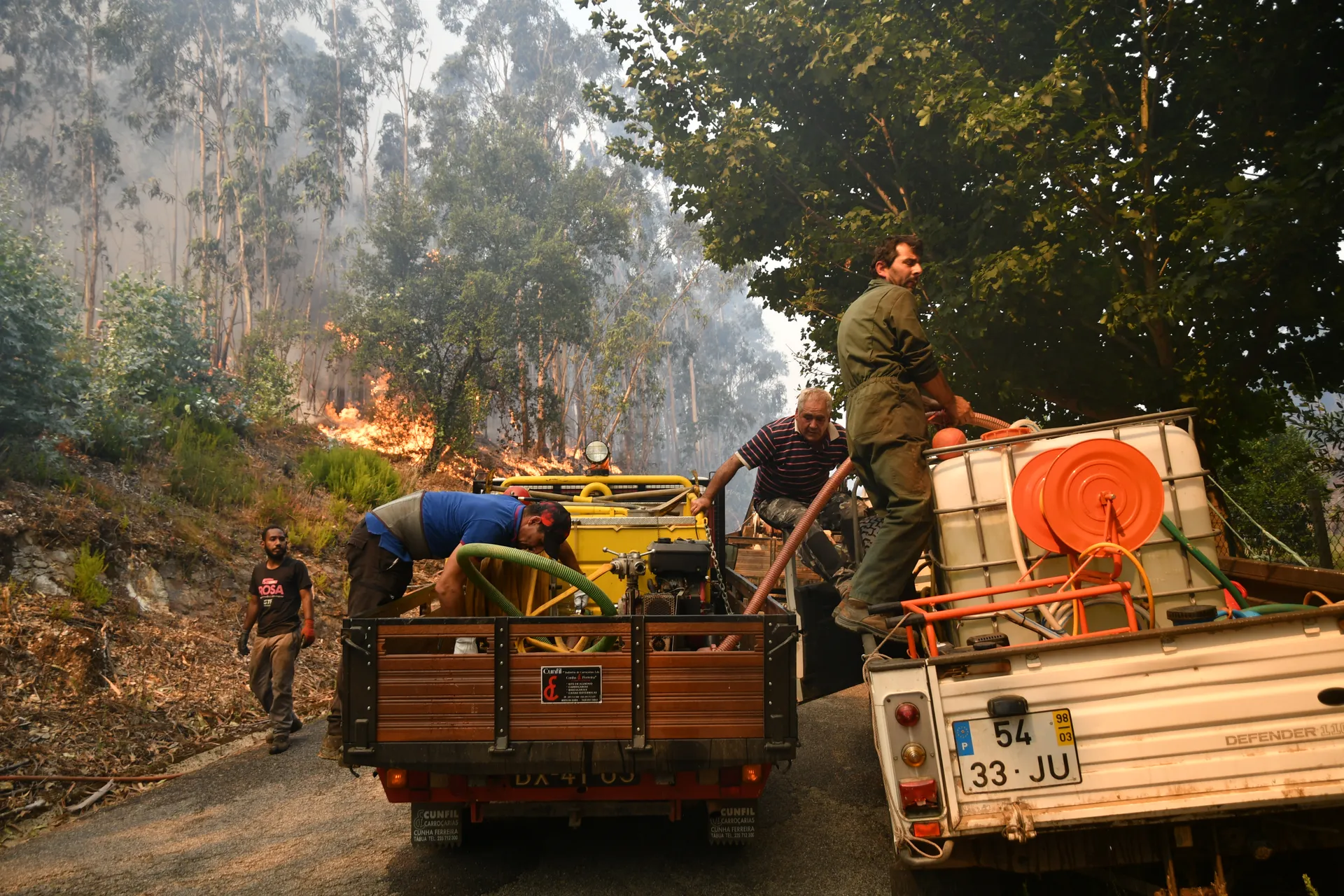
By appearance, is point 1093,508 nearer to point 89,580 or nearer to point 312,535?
point 89,580

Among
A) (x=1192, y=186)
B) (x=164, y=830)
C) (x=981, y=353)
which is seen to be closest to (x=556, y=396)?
(x=981, y=353)

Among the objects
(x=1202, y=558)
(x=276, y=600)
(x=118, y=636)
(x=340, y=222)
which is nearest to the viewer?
(x=1202, y=558)

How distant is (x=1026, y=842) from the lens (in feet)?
10.2

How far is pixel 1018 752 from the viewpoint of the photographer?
123 inches

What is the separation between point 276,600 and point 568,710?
4792 millimetres

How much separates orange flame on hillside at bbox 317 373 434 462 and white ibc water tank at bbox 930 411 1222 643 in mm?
19671

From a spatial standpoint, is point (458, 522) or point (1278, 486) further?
point (1278, 486)

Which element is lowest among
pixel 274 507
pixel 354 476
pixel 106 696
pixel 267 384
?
pixel 106 696

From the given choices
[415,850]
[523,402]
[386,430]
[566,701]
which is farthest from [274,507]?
[523,402]

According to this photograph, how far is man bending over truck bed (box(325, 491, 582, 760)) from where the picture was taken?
16.2 ft

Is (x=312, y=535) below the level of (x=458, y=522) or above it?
above

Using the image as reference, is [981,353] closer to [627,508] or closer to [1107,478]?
[627,508]

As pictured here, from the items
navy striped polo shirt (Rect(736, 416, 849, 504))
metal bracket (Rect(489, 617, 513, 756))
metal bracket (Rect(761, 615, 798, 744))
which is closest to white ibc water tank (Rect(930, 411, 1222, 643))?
metal bracket (Rect(761, 615, 798, 744))

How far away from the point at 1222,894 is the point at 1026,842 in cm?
60
